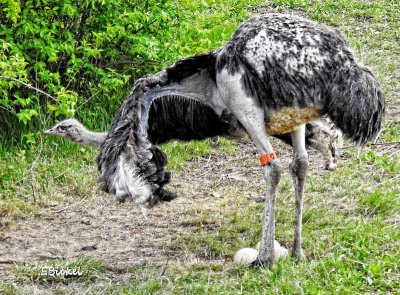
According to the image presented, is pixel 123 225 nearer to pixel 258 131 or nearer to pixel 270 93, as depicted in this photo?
pixel 258 131

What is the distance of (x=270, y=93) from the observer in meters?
4.94

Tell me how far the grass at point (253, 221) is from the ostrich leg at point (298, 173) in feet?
0.42

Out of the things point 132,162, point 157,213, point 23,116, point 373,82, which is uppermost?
point 373,82

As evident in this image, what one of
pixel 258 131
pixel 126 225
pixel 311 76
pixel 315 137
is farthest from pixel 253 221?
pixel 311 76

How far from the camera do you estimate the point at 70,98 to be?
20.7 ft

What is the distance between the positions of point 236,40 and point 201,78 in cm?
41

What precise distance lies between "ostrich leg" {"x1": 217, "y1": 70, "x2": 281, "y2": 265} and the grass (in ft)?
0.49

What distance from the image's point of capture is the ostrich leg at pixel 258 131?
16.3 feet

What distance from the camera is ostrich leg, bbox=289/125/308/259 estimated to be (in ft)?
17.4

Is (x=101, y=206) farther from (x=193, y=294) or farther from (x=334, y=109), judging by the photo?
(x=334, y=109)

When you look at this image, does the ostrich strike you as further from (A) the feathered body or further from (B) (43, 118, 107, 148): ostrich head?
(A) the feathered body

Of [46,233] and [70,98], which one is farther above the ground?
[70,98]

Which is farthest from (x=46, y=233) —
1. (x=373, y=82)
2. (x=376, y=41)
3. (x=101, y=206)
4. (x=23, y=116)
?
(x=376, y=41)

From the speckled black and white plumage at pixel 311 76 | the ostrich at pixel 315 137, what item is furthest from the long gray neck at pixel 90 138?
the speckled black and white plumage at pixel 311 76
